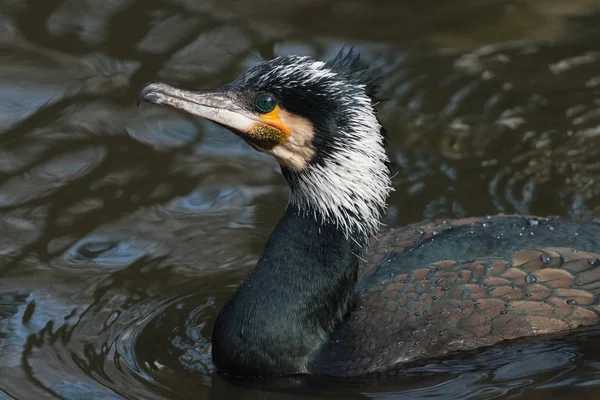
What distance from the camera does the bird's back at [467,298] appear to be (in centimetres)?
715

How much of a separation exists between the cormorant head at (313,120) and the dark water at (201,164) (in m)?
1.24

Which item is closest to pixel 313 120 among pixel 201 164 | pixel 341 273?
pixel 341 273

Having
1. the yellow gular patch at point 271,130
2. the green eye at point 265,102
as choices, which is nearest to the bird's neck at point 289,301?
the yellow gular patch at point 271,130

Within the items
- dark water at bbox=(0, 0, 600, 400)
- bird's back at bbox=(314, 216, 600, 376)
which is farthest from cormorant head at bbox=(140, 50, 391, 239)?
dark water at bbox=(0, 0, 600, 400)

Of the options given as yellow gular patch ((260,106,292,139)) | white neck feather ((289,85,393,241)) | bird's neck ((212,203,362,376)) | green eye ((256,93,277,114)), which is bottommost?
bird's neck ((212,203,362,376))

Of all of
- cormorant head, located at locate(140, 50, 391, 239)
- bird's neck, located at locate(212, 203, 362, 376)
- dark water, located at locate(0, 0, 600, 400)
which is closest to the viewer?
cormorant head, located at locate(140, 50, 391, 239)

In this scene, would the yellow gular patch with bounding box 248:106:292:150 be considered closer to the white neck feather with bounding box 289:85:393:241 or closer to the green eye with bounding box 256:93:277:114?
the green eye with bounding box 256:93:277:114

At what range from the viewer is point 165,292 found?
8.27m

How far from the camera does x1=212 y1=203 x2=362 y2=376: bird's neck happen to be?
7.11 m

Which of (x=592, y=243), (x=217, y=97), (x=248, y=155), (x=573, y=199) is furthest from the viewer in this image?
(x=248, y=155)

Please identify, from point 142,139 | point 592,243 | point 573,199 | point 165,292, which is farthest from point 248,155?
point 592,243

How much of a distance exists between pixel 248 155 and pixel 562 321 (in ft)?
12.3

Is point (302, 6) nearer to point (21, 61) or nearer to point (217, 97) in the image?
point (21, 61)

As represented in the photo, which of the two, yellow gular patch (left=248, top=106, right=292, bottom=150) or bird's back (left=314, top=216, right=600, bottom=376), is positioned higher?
yellow gular patch (left=248, top=106, right=292, bottom=150)
